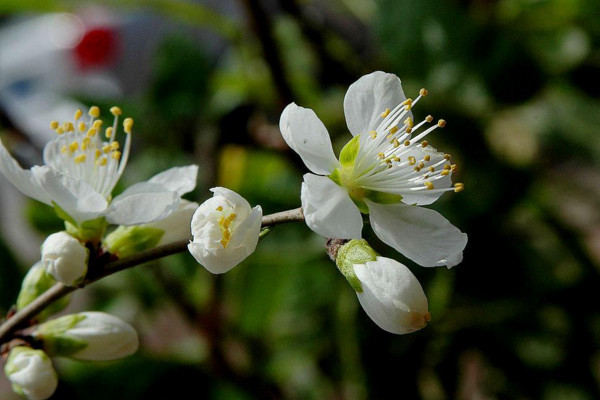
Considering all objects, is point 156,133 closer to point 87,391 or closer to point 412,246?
point 87,391

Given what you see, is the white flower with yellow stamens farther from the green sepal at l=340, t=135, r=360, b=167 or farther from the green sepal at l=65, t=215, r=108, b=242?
the green sepal at l=340, t=135, r=360, b=167

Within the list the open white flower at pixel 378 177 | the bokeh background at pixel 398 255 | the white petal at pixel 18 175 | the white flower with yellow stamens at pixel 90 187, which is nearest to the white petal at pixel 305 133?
the open white flower at pixel 378 177

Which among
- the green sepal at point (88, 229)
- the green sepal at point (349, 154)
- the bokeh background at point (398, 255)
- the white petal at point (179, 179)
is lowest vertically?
the bokeh background at point (398, 255)

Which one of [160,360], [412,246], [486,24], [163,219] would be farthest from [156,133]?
[412,246]

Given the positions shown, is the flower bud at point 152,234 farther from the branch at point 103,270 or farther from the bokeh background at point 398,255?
the bokeh background at point 398,255

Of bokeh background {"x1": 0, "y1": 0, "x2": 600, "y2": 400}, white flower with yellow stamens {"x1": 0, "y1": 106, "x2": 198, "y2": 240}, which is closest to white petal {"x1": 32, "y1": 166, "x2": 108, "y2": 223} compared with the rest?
white flower with yellow stamens {"x1": 0, "y1": 106, "x2": 198, "y2": 240}

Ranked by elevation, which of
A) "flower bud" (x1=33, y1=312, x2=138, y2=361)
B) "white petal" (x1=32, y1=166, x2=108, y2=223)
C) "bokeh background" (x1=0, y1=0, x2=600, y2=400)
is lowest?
"bokeh background" (x1=0, y1=0, x2=600, y2=400)
